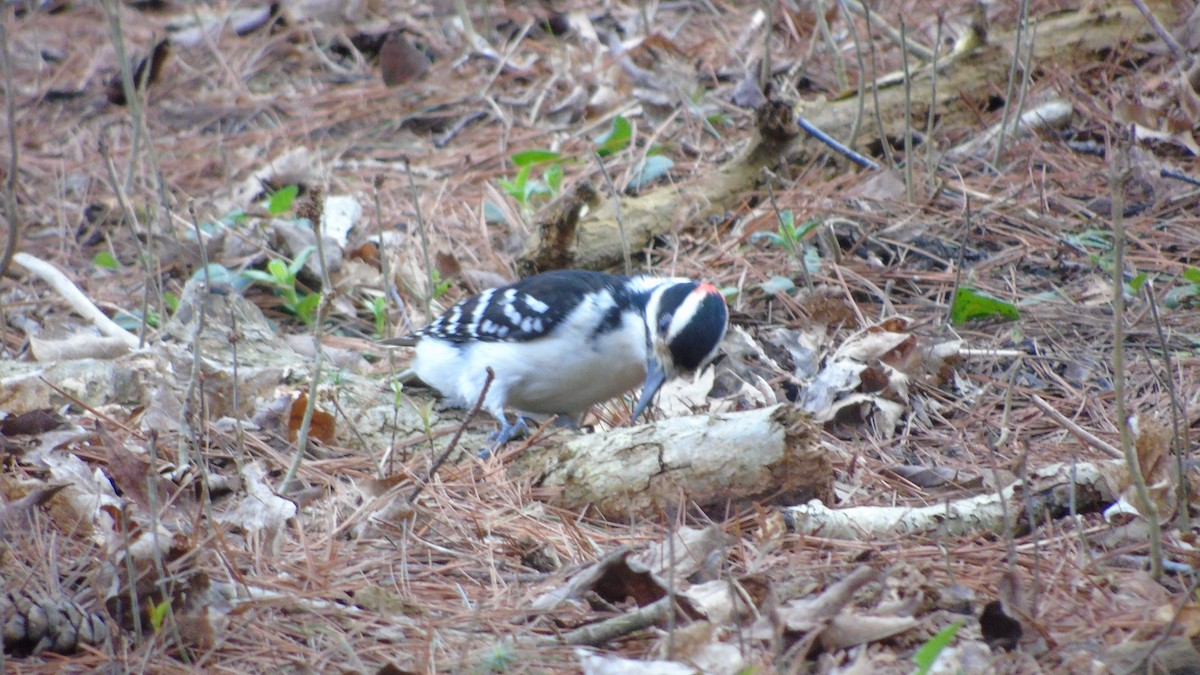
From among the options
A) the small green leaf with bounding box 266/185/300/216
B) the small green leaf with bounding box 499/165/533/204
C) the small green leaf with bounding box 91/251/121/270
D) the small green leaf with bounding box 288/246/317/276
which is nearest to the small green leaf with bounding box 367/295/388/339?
the small green leaf with bounding box 288/246/317/276

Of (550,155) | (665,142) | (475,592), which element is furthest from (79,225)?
(475,592)

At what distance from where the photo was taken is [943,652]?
8.93 ft

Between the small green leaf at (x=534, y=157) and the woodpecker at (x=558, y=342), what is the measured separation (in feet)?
6.08

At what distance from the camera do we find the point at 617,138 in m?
7.12

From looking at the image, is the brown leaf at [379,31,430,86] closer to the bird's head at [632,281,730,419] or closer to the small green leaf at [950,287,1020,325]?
the bird's head at [632,281,730,419]

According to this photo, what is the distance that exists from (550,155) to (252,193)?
1896mm

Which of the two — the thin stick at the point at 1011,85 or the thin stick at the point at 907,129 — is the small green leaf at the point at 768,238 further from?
the thin stick at the point at 1011,85

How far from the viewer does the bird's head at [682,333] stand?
4.24m

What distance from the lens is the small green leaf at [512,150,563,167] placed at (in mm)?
6891

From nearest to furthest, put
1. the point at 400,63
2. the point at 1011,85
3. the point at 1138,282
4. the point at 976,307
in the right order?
the point at 1138,282, the point at 976,307, the point at 1011,85, the point at 400,63

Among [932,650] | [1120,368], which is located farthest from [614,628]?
[1120,368]

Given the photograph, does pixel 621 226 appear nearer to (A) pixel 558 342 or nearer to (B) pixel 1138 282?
(A) pixel 558 342

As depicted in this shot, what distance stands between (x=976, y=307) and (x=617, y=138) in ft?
9.09

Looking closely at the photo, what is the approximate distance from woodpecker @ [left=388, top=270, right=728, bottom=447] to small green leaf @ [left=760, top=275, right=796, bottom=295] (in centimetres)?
75
